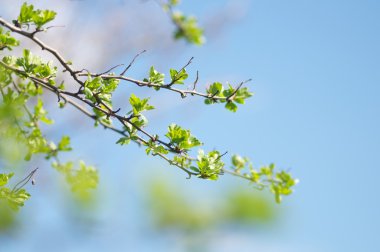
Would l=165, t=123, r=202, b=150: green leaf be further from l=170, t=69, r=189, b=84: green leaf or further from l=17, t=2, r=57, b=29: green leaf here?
l=17, t=2, r=57, b=29: green leaf

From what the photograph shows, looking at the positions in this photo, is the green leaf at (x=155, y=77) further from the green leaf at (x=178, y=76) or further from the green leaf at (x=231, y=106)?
the green leaf at (x=231, y=106)

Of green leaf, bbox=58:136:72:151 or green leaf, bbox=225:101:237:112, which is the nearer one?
green leaf, bbox=225:101:237:112

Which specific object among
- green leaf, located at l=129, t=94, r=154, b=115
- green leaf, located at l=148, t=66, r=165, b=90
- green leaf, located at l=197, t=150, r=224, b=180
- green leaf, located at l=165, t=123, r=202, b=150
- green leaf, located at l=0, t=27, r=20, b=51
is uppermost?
green leaf, located at l=148, t=66, r=165, b=90

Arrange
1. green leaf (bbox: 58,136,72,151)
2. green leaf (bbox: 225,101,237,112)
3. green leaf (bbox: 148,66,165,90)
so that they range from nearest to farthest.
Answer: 1. green leaf (bbox: 148,66,165,90)
2. green leaf (bbox: 225,101,237,112)
3. green leaf (bbox: 58,136,72,151)

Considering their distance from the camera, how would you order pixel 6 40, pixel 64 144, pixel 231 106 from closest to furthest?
pixel 6 40 < pixel 231 106 < pixel 64 144

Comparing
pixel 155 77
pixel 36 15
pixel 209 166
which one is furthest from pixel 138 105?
pixel 36 15

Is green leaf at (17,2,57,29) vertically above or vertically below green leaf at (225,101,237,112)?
below

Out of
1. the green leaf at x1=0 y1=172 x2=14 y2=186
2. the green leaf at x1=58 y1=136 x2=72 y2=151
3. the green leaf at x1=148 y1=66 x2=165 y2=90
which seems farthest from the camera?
the green leaf at x1=58 y1=136 x2=72 y2=151

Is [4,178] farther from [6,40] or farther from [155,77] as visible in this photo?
[155,77]

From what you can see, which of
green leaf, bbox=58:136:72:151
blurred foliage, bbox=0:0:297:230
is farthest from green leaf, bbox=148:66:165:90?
green leaf, bbox=58:136:72:151

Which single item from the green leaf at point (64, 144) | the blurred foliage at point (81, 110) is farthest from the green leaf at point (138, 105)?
the green leaf at point (64, 144)

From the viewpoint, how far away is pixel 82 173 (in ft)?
11.4

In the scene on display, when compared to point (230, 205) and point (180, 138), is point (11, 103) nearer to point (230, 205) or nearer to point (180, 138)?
point (180, 138)

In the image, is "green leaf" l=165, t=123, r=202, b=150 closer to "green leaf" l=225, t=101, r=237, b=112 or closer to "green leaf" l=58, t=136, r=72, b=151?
"green leaf" l=225, t=101, r=237, b=112
